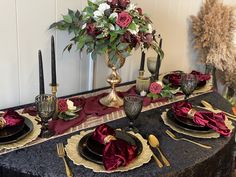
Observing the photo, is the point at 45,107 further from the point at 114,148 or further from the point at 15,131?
the point at 114,148

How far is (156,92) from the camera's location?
5.01 feet

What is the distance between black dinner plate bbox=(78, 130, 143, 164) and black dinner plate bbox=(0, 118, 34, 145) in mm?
211

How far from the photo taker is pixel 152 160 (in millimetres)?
1026

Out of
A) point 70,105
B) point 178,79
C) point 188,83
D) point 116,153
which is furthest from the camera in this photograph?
point 178,79

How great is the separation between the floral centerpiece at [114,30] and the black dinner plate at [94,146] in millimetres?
335

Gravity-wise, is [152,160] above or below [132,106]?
below

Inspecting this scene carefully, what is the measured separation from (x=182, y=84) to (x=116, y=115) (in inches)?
14.1

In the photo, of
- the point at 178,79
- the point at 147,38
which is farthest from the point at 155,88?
the point at 147,38

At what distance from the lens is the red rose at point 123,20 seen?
118cm

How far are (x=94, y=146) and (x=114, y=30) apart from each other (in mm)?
466

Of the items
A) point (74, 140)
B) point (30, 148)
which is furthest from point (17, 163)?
point (74, 140)

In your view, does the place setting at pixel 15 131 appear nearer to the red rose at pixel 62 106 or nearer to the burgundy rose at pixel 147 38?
the red rose at pixel 62 106

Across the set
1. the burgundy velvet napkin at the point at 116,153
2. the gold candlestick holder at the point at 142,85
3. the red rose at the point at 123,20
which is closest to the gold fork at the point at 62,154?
the burgundy velvet napkin at the point at 116,153

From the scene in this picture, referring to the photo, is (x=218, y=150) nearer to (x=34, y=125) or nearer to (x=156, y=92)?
(x=156, y=92)
